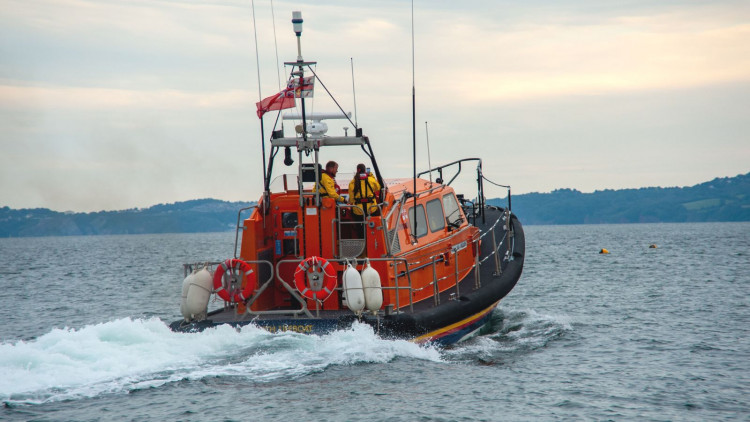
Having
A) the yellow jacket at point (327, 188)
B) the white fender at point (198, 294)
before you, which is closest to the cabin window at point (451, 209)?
the yellow jacket at point (327, 188)

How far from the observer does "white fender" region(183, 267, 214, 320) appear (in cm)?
1036

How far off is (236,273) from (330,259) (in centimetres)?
133

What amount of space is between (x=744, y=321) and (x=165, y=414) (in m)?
12.6

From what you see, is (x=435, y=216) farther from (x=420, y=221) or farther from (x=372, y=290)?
(x=372, y=290)

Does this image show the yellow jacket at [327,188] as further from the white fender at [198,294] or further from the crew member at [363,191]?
the white fender at [198,294]

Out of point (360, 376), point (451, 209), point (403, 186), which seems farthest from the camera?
point (451, 209)

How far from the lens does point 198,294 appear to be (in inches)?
409

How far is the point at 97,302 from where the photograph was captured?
2345 centimetres

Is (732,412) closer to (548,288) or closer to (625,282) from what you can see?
(548,288)

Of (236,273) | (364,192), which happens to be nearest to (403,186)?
(364,192)

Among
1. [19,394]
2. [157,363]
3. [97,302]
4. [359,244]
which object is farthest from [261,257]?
[97,302]

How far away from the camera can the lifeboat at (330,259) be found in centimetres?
1008

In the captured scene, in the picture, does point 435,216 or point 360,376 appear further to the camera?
point 435,216

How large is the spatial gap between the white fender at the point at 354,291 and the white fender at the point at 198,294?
6.60 ft
